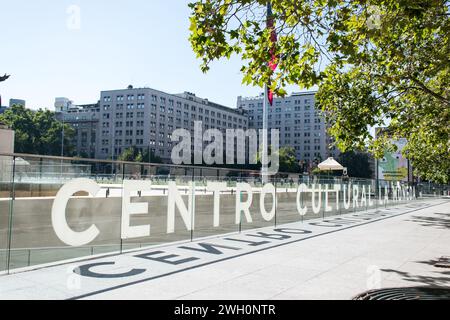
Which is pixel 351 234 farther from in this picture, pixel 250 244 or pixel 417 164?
pixel 417 164

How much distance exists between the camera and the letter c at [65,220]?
7027 millimetres

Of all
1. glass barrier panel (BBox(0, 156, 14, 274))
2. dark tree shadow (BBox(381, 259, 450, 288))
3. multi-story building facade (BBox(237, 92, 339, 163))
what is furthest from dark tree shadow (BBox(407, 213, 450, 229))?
multi-story building facade (BBox(237, 92, 339, 163))

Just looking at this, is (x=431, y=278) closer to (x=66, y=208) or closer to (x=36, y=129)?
(x=66, y=208)

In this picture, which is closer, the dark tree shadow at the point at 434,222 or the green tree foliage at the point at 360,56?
the green tree foliage at the point at 360,56

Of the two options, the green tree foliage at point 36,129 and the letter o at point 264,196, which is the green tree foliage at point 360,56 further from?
the green tree foliage at point 36,129

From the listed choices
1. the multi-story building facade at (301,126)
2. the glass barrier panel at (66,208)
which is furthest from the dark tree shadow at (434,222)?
the multi-story building facade at (301,126)

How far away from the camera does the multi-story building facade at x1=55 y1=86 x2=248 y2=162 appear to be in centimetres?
12038

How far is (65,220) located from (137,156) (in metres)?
101

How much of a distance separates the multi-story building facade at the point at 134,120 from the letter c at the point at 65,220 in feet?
359

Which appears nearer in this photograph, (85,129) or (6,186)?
(6,186)

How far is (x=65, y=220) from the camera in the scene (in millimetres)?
7152

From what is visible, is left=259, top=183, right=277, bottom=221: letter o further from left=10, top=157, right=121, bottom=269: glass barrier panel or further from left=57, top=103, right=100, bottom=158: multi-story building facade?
left=57, top=103, right=100, bottom=158: multi-story building facade

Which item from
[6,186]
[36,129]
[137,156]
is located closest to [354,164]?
[137,156]

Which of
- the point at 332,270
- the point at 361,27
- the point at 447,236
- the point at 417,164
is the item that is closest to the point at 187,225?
the point at 332,270
